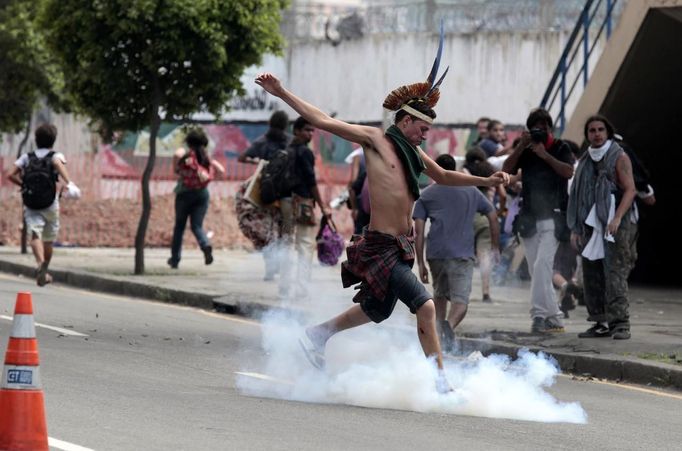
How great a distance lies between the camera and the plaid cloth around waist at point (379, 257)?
9.40m

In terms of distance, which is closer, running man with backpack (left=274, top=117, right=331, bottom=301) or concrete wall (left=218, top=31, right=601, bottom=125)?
running man with backpack (left=274, top=117, right=331, bottom=301)

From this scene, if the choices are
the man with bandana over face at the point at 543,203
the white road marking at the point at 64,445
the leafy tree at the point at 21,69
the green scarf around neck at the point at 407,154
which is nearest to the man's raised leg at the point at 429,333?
the green scarf around neck at the point at 407,154

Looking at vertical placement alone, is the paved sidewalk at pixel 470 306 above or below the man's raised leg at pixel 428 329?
below

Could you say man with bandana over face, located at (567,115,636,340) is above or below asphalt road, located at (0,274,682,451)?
above

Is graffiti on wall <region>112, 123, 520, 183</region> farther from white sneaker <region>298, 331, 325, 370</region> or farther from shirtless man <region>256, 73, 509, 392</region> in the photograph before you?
shirtless man <region>256, 73, 509, 392</region>

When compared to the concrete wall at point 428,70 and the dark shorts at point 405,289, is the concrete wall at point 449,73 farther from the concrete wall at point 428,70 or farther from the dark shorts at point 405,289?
the dark shorts at point 405,289

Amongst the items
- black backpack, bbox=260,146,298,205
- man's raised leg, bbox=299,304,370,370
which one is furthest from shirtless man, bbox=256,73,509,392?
black backpack, bbox=260,146,298,205

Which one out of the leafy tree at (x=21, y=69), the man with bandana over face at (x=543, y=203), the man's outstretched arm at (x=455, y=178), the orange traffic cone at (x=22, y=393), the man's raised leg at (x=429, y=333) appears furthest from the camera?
the leafy tree at (x=21, y=69)

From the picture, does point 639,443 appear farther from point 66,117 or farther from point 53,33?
point 66,117

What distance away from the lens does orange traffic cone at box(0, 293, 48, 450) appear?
714cm

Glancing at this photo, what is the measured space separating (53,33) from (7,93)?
678 centimetres

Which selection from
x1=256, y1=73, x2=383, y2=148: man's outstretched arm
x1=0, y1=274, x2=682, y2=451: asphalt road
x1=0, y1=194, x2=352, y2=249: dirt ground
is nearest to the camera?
x1=0, y1=274, x2=682, y2=451: asphalt road

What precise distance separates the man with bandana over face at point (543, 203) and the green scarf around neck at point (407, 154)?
4.11 m

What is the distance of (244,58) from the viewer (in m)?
19.8
